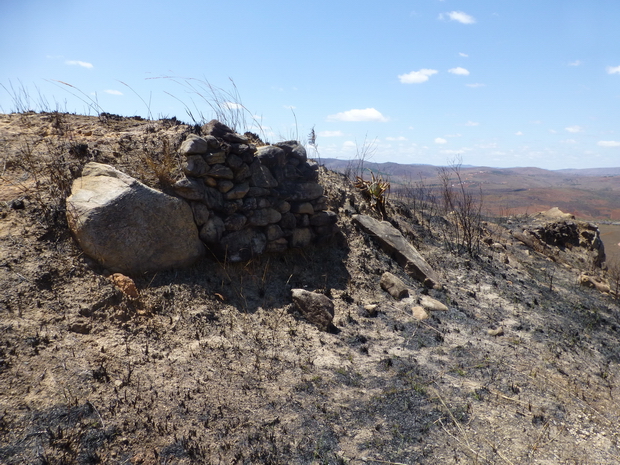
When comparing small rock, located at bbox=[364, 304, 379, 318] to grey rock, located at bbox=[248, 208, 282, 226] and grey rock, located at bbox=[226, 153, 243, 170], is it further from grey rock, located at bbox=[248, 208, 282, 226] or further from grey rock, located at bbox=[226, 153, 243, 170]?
grey rock, located at bbox=[226, 153, 243, 170]

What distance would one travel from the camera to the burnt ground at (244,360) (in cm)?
288

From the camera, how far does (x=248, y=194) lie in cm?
537

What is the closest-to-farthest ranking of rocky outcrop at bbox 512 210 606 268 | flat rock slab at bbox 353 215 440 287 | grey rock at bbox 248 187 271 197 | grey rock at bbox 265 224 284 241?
grey rock at bbox 248 187 271 197 → grey rock at bbox 265 224 284 241 → flat rock slab at bbox 353 215 440 287 → rocky outcrop at bbox 512 210 606 268

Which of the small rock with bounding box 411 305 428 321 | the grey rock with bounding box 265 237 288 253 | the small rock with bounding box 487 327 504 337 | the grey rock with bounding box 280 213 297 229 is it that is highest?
the grey rock with bounding box 280 213 297 229

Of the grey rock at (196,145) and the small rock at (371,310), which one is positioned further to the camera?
the small rock at (371,310)

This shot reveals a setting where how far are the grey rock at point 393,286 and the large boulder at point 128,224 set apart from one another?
9.07ft

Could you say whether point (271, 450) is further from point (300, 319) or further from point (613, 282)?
point (613, 282)

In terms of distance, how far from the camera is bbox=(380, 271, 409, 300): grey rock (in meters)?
5.71

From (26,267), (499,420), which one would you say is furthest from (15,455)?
(499,420)

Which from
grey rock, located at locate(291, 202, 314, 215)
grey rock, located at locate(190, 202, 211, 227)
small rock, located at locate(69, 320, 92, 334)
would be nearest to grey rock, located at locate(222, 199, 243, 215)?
grey rock, located at locate(190, 202, 211, 227)

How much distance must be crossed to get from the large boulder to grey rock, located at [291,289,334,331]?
1391mm

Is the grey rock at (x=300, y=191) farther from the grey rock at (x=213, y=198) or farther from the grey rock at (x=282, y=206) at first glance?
the grey rock at (x=213, y=198)

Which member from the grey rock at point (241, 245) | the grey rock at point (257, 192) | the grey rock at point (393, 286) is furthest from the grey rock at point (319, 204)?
the grey rock at point (393, 286)

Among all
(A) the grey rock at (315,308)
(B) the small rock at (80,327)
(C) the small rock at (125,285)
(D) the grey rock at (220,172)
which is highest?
(D) the grey rock at (220,172)
